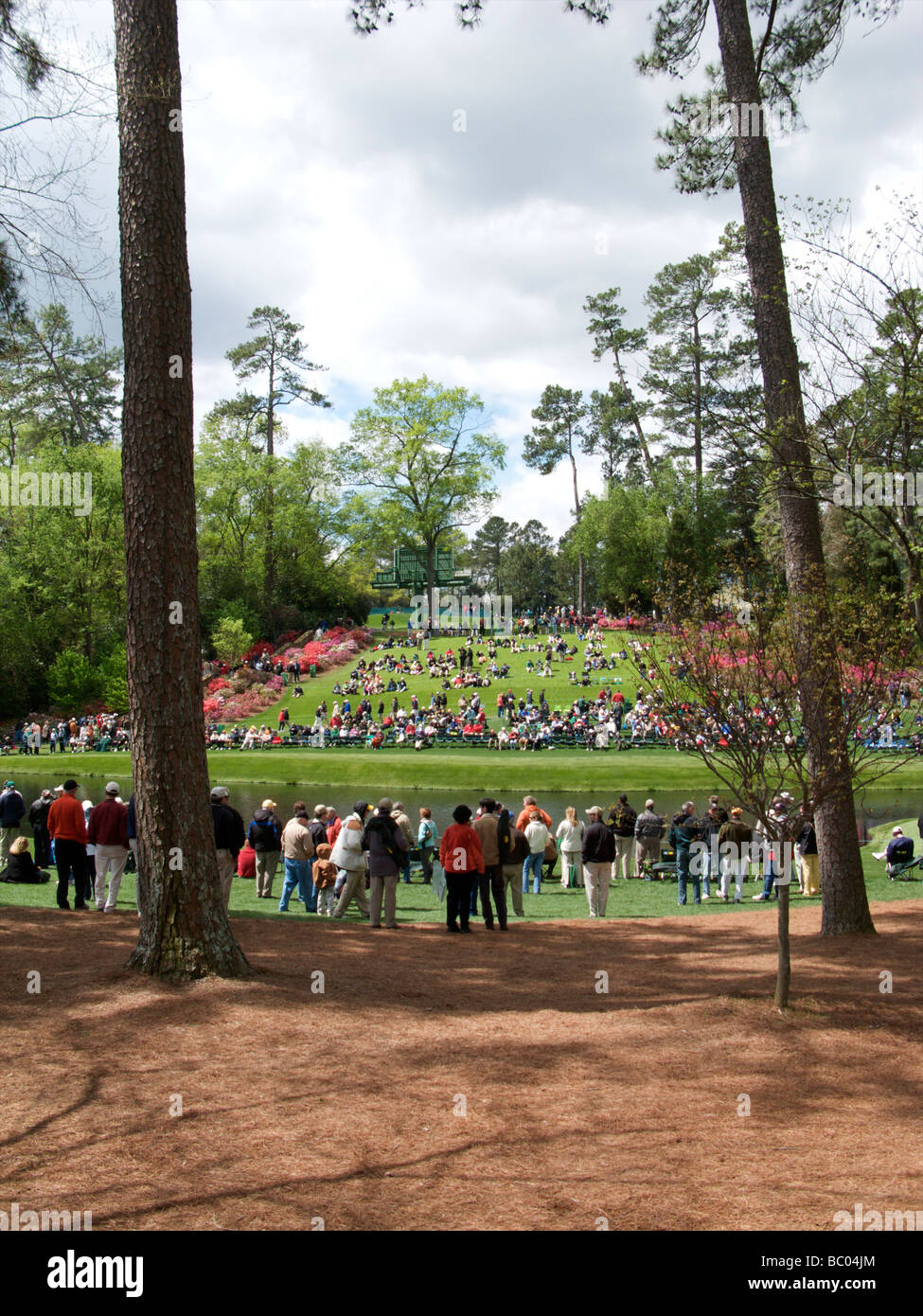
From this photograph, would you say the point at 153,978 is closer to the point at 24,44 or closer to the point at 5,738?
the point at 24,44

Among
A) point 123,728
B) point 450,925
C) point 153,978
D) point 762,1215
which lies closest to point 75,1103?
point 153,978

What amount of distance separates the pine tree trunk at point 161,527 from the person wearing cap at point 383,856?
3685mm

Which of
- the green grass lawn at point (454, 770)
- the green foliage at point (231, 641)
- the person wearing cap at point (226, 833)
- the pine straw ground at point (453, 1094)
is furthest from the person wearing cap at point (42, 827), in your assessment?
the green foliage at point (231, 641)

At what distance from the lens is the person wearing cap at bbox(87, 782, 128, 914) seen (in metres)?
11.9

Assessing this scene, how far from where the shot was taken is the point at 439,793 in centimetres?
3250

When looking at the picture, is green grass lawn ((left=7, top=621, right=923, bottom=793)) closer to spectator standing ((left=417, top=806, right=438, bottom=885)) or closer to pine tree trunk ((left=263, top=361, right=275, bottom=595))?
spectator standing ((left=417, top=806, right=438, bottom=885))

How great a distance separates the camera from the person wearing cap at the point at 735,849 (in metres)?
15.3

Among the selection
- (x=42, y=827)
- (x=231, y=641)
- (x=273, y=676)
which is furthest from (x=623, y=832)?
(x=231, y=641)

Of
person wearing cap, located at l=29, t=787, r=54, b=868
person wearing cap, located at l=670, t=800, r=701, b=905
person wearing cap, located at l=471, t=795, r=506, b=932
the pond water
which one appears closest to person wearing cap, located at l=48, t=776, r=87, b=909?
person wearing cap, located at l=29, t=787, r=54, b=868

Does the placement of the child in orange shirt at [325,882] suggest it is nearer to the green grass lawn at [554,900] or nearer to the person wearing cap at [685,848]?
the green grass lawn at [554,900]

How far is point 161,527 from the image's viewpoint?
800 cm

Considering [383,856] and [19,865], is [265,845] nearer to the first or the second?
[383,856]
